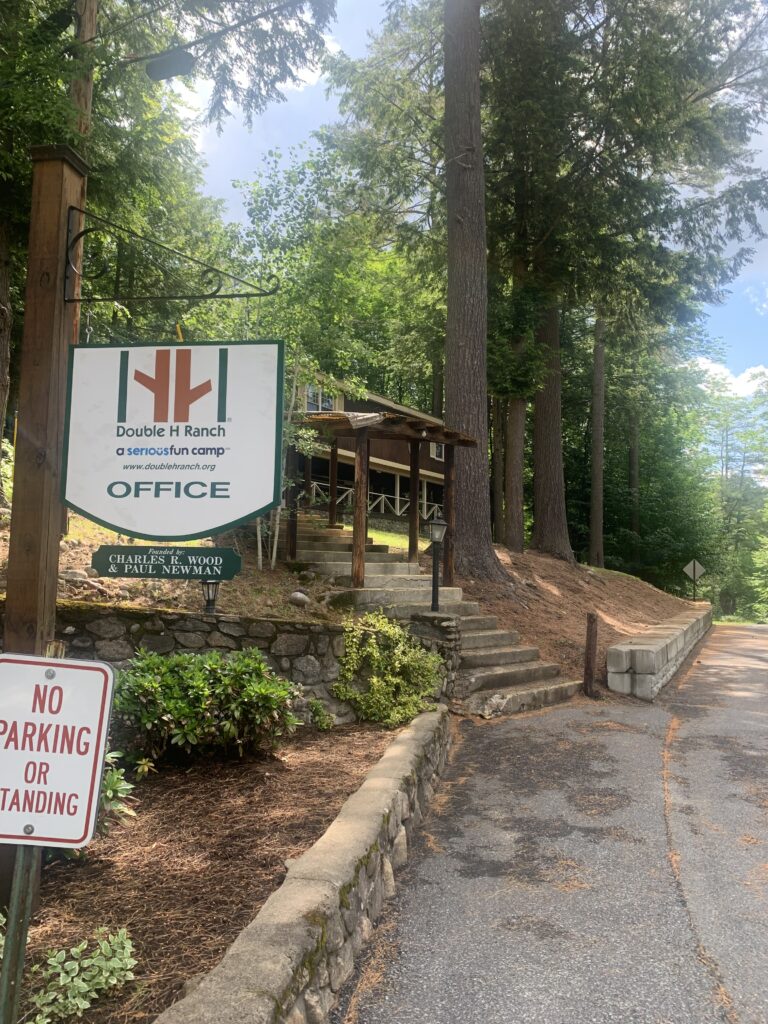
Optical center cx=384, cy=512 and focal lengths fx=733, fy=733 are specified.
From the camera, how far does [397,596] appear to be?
8820 millimetres

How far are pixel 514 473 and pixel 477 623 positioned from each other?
8732 millimetres

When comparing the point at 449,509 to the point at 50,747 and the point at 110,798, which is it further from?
the point at 50,747

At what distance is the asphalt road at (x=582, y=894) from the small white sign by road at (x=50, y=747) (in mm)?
1316

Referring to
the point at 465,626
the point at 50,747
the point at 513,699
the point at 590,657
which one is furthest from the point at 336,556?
the point at 50,747

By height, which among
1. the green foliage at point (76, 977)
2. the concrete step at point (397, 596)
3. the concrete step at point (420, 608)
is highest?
the concrete step at point (397, 596)

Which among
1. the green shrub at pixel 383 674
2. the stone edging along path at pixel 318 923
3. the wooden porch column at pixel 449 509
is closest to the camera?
the stone edging along path at pixel 318 923

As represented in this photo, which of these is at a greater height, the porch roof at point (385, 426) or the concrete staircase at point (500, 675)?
the porch roof at point (385, 426)

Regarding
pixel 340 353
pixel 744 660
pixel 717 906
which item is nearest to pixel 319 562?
pixel 340 353

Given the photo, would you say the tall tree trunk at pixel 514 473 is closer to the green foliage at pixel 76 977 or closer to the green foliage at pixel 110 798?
the green foliage at pixel 110 798

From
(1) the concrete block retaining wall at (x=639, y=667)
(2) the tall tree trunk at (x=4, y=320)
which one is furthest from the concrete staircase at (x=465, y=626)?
(2) the tall tree trunk at (x=4, y=320)

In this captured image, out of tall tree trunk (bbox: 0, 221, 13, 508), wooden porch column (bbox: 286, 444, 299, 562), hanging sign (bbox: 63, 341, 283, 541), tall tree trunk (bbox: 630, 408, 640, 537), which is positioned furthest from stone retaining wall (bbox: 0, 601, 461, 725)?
tall tree trunk (bbox: 630, 408, 640, 537)

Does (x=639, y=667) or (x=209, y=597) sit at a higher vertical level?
(x=209, y=597)

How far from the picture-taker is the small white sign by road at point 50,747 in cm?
208

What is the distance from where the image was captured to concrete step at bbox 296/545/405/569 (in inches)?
385
